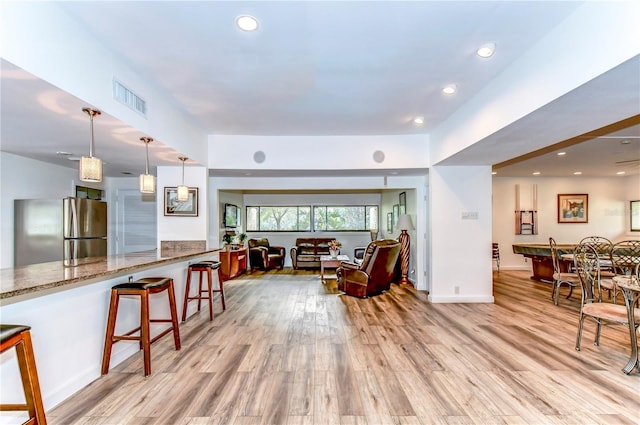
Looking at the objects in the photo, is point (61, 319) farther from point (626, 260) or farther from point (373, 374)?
point (626, 260)

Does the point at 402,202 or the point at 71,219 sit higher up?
the point at 402,202

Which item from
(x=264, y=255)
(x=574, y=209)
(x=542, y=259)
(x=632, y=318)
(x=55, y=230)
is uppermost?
(x=574, y=209)

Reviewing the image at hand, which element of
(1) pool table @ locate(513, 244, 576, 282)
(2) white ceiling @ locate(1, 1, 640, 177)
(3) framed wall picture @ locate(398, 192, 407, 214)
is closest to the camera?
(2) white ceiling @ locate(1, 1, 640, 177)

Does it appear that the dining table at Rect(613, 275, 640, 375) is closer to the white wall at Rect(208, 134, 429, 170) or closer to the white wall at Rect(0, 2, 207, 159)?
the white wall at Rect(208, 134, 429, 170)

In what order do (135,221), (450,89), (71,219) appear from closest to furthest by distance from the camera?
1. (450,89)
2. (71,219)
3. (135,221)

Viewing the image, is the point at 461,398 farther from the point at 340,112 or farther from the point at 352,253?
the point at 352,253

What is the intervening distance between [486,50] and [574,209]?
25.4 feet

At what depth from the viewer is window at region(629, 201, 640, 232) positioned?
25.5 ft

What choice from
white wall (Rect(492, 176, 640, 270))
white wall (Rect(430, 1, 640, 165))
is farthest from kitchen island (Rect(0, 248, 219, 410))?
white wall (Rect(492, 176, 640, 270))

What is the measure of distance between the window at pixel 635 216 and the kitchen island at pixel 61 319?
1075 cm

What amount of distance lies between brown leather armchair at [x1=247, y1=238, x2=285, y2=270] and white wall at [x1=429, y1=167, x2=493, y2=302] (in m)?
4.65

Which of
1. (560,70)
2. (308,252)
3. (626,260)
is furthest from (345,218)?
(560,70)

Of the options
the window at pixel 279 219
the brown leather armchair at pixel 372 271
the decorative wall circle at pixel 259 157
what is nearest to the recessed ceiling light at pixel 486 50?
the brown leather armchair at pixel 372 271

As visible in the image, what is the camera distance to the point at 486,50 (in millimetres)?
2463
